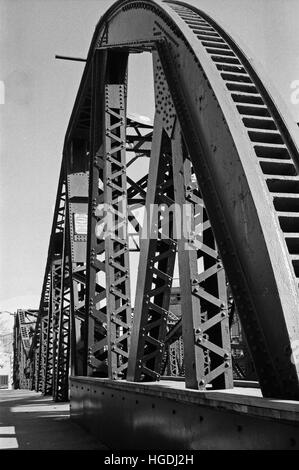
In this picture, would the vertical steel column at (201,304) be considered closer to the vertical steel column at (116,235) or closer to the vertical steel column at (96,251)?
the vertical steel column at (116,235)

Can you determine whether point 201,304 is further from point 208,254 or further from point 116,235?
point 116,235

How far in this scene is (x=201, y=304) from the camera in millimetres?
4656

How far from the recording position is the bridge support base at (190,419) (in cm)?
307

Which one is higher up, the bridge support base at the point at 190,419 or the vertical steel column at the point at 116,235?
the vertical steel column at the point at 116,235

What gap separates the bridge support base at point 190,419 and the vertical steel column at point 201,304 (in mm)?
226

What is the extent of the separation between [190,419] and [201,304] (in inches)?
39.1

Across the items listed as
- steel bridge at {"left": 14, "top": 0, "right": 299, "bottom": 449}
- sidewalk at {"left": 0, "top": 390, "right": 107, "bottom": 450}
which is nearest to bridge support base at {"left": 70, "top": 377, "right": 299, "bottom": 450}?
steel bridge at {"left": 14, "top": 0, "right": 299, "bottom": 449}

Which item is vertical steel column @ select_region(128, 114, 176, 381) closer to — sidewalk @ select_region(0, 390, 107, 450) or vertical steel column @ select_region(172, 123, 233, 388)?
vertical steel column @ select_region(172, 123, 233, 388)

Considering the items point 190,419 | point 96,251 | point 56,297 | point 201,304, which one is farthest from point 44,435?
point 56,297

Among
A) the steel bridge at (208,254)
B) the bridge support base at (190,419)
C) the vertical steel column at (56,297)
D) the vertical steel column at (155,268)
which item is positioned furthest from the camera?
the vertical steel column at (56,297)

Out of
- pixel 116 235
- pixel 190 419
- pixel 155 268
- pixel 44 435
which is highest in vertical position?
pixel 116 235

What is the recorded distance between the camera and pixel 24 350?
44.6 m

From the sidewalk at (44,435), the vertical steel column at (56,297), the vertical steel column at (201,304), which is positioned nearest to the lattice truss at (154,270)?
the vertical steel column at (201,304)
